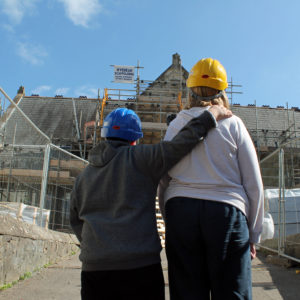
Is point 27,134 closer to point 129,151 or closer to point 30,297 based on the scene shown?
point 30,297

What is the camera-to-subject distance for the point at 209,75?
204 cm

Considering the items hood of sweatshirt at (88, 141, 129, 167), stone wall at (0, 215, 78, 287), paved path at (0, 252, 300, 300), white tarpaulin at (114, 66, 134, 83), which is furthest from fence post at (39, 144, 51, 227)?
white tarpaulin at (114, 66, 134, 83)

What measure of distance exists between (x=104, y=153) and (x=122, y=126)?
0.23 meters

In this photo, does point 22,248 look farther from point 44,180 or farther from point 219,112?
point 219,112

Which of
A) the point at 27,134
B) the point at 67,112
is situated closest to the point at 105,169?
the point at 27,134

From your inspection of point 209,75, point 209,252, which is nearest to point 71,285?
point 209,252

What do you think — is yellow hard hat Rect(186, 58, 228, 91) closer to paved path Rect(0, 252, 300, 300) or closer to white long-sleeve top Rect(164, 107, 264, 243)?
white long-sleeve top Rect(164, 107, 264, 243)

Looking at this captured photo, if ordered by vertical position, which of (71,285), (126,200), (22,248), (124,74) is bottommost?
(71,285)

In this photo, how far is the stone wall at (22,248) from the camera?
3.58 meters

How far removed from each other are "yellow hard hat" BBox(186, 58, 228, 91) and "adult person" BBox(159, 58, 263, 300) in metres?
0.23

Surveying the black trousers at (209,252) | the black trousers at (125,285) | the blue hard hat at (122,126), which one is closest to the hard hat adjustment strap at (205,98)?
the blue hard hat at (122,126)

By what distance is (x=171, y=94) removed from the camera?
19266 mm

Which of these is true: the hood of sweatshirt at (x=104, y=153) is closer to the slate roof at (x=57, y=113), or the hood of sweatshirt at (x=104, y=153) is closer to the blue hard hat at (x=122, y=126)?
the blue hard hat at (x=122, y=126)

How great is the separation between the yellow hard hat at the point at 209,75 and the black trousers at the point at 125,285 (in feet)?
3.61
